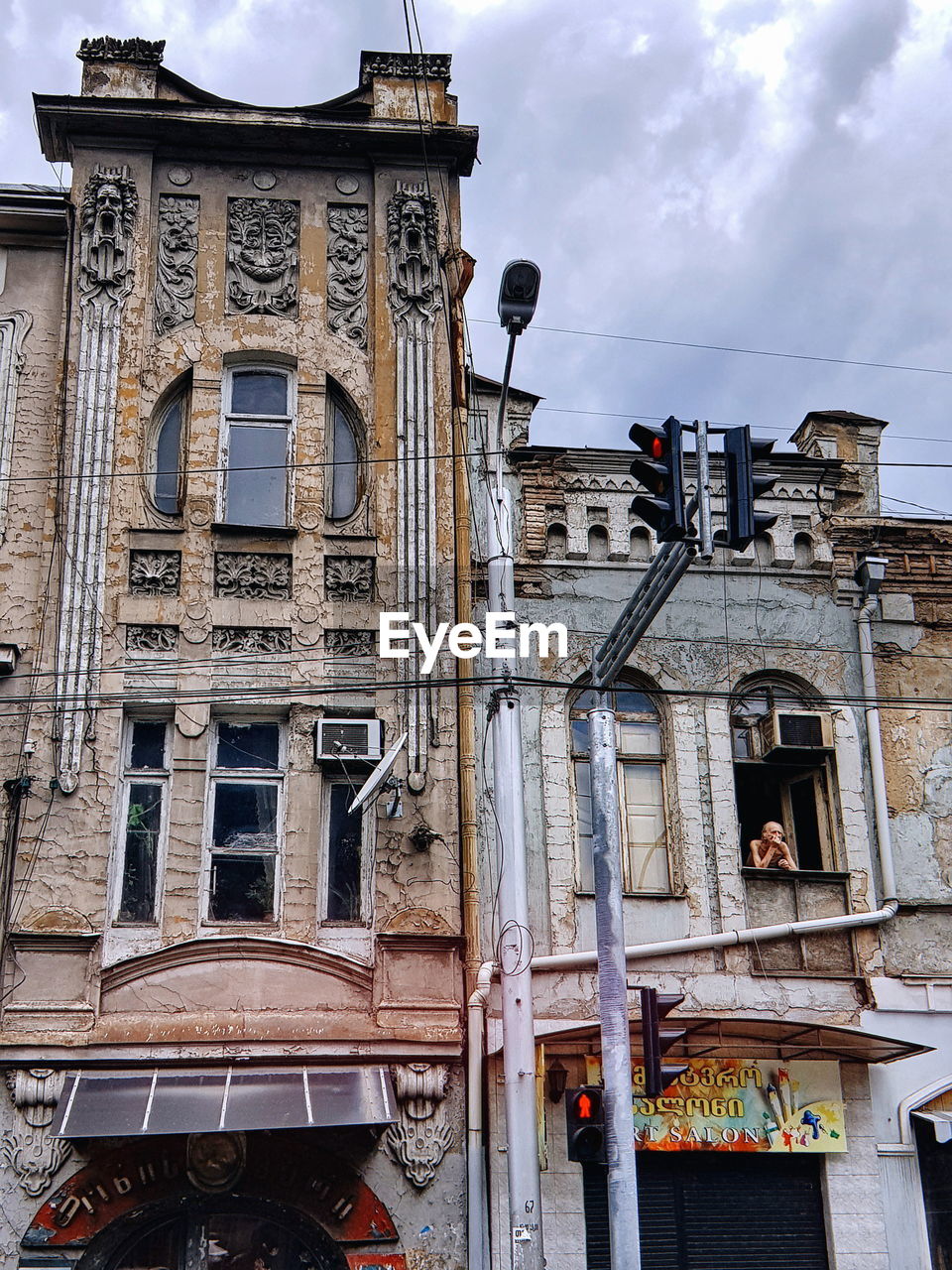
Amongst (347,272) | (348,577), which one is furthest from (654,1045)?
(347,272)

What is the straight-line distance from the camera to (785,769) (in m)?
15.4

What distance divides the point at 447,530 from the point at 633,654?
2303 mm

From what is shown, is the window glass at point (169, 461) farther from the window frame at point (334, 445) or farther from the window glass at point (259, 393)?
the window frame at point (334, 445)

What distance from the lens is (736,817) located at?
1486 cm

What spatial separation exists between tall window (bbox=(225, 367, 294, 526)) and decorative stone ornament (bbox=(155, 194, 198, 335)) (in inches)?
33.9

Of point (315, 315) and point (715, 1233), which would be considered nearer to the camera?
point (715, 1233)

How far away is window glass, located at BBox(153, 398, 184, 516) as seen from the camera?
14992mm

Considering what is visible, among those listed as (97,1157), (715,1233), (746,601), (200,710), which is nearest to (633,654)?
(746,601)

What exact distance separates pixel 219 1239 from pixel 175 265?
31.3ft

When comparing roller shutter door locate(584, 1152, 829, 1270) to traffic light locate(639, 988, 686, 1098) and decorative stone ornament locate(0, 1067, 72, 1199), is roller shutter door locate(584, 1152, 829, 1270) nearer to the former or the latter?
traffic light locate(639, 988, 686, 1098)

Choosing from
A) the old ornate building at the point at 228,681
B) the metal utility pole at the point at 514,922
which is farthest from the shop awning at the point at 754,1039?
the metal utility pole at the point at 514,922

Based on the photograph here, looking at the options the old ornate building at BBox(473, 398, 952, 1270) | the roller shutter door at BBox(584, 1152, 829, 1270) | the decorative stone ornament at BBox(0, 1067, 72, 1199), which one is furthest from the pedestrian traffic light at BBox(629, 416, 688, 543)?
the decorative stone ornament at BBox(0, 1067, 72, 1199)

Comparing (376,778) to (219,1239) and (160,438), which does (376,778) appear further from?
(160,438)

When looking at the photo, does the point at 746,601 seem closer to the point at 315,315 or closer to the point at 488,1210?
the point at 315,315
